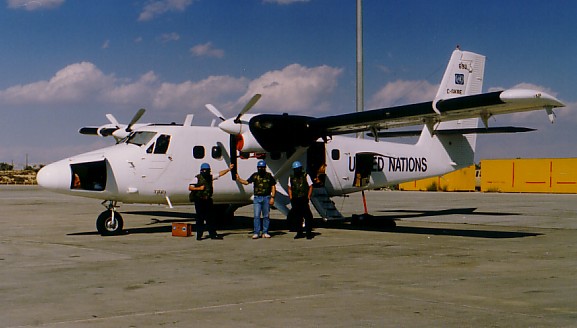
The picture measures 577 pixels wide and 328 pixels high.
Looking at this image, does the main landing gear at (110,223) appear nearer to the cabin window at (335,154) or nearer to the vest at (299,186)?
the vest at (299,186)

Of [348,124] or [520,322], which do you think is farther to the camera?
[348,124]

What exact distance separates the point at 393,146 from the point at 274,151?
203 inches

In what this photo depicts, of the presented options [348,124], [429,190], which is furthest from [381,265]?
[429,190]

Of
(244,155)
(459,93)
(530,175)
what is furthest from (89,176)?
(530,175)

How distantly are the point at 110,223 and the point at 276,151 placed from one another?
463 cm

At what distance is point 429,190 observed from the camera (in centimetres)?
4906

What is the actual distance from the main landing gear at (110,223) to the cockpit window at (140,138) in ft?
5.32

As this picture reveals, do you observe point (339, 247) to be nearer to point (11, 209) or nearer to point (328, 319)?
point (328, 319)

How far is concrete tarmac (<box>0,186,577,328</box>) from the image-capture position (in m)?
6.96

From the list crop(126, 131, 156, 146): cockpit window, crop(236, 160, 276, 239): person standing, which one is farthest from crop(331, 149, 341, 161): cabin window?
crop(126, 131, 156, 146): cockpit window

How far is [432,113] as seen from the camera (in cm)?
1505

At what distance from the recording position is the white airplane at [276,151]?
15109 mm

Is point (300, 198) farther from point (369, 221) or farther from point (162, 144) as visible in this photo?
point (162, 144)

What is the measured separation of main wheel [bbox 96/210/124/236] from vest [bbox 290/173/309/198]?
436 cm
